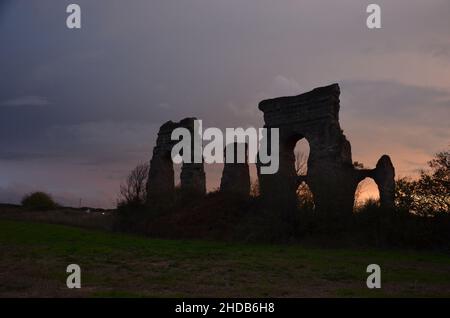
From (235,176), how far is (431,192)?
12399mm

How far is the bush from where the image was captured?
177ft

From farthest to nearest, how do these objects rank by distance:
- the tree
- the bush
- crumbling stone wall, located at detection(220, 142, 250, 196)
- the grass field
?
the bush, crumbling stone wall, located at detection(220, 142, 250, 196), the tree, the grass field

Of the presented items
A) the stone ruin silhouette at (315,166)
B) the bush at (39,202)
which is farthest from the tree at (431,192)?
the bush at (39,202)

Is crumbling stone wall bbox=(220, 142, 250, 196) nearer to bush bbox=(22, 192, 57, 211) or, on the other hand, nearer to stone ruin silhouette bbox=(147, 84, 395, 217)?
stone ruin silhouette bbox=(147, 84, 395, 217)

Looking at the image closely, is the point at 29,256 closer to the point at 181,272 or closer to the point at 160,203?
the point at 181,272

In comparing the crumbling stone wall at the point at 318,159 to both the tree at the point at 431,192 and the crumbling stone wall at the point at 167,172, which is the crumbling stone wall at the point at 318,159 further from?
the crumbling stone wall at the point at 167,172

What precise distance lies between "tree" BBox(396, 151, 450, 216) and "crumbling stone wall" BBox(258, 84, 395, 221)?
1129 mm

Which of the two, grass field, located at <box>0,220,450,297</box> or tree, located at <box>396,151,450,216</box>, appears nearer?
grass field, located at <box>0,220,450,297</box>

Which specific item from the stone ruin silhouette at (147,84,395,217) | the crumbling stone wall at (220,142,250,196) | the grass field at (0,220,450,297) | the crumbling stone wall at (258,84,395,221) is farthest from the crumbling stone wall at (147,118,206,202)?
the grass field at (0,220,450,297)

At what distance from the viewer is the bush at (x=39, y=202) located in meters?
53.9

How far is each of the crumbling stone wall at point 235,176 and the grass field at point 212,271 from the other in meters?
9.94

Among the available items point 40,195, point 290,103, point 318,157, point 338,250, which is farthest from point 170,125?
point 40,195

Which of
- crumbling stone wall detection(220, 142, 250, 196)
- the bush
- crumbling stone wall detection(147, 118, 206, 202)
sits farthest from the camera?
the bush
